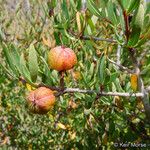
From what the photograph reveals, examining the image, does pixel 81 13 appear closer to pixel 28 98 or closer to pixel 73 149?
pixel 28 98

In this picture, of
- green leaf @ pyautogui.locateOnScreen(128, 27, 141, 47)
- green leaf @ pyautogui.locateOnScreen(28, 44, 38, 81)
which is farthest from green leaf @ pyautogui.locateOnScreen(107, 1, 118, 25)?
green leaf @ pyautogui.locateOnScreen(28, 44, 38, 81)

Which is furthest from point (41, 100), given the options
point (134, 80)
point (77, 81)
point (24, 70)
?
point (77, 81)

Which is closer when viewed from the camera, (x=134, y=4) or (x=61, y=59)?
(x=134, y=4)

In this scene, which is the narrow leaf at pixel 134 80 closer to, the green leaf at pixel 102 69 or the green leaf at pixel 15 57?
the green leaf at pixel 102 69

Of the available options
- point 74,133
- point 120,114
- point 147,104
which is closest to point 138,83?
point 147,104

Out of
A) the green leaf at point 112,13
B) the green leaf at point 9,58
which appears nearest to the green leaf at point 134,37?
the green leaf at point 112,13

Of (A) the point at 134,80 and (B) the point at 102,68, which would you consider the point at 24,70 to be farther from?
(A) the point at 134,80
